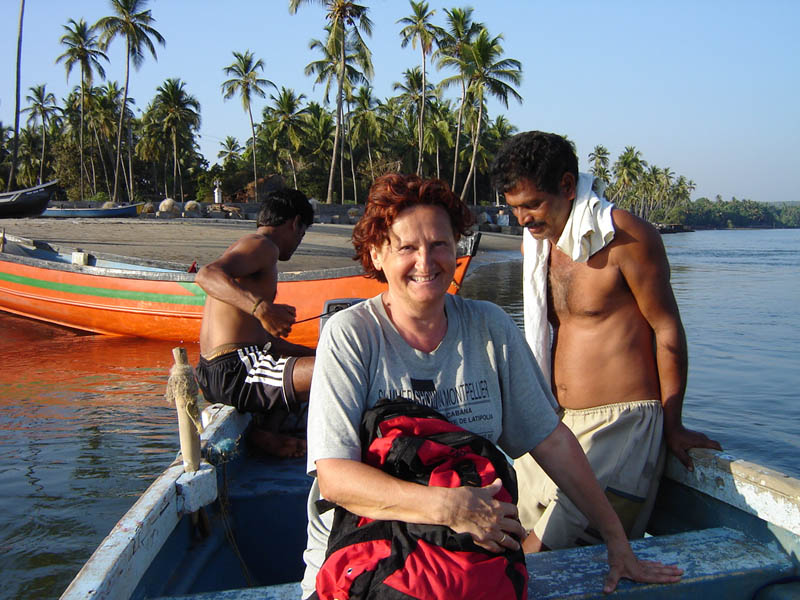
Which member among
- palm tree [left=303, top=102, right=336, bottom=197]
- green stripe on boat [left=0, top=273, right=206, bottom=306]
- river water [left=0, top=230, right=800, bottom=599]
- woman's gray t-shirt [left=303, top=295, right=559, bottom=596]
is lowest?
river water [left=0, top=230, right=800, bottom=599]

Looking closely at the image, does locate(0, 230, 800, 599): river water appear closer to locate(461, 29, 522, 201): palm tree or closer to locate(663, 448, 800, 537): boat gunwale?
locate(663, 448, 800, 537): boat gunwale

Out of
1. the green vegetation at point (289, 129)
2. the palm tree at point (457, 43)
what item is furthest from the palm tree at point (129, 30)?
the palm tree at point (457, 43)

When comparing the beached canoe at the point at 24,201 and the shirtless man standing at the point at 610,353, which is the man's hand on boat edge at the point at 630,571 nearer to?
the shirtless man standing at the point at 610,353

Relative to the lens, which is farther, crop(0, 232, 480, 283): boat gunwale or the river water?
crop(0, 232, 480, 283): boat gunwale

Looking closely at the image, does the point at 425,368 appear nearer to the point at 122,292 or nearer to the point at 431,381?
the point at 431,381

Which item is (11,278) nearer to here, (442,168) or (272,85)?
(272,85)

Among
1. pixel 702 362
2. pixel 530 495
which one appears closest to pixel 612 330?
pixel 530 495

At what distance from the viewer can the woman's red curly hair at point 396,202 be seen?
6.15ft

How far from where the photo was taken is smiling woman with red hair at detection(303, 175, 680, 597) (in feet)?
5.61

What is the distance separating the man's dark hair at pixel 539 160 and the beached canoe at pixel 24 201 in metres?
18.2

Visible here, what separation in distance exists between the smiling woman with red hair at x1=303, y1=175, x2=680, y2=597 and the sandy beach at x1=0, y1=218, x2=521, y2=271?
1499 centimetres

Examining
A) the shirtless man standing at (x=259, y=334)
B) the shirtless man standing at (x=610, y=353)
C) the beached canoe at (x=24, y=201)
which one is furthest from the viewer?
the beached canoe at (x=24, y=201)

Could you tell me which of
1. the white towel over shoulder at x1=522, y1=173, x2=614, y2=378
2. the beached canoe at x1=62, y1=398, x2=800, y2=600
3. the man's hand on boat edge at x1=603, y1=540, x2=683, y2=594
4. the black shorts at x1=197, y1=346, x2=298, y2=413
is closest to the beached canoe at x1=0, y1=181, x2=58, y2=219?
the black shorts at x1=197, y1=346, x2=298, y2=413

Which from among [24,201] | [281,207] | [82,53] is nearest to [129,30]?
[82,53]
